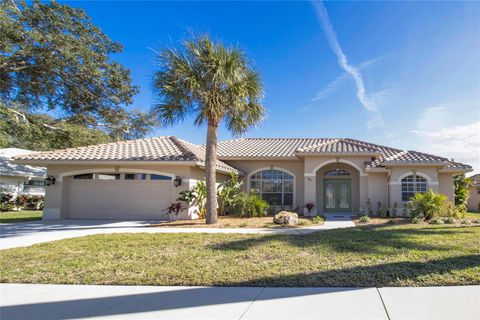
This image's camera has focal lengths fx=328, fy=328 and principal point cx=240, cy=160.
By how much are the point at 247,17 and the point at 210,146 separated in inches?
239

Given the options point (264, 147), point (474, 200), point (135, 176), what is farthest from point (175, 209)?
point (474, 200)

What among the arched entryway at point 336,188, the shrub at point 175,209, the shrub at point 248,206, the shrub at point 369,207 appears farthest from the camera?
the arched entryway at point 336,188

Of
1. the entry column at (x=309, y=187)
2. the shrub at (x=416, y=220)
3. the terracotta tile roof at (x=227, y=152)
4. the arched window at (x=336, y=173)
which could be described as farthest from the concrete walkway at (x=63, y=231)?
the arched window at (x=336, y=173)

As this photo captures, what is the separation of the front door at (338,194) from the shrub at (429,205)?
558cm

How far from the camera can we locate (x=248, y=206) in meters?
18.3

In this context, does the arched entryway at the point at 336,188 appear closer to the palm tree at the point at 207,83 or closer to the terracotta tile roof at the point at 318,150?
the terracotta tile roof at the point at 318,150

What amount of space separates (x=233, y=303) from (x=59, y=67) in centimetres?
2086

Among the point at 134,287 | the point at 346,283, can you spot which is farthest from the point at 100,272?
the point at 346,283

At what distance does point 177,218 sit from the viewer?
16359 mm

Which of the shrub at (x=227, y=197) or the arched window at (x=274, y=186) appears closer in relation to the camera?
the shrub at (x=227, y=197)

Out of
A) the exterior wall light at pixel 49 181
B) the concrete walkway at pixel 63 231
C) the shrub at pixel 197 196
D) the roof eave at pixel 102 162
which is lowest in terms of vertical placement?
the concrete walkway at pixel 63 231

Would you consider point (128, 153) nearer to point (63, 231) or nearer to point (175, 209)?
point (175, 209)

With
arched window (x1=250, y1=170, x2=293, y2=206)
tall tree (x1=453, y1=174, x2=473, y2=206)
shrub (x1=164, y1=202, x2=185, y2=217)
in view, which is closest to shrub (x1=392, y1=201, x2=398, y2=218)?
arched window (x1=250, y1=170, x2=293, y2=206)

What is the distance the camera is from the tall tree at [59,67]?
62.3 ft
